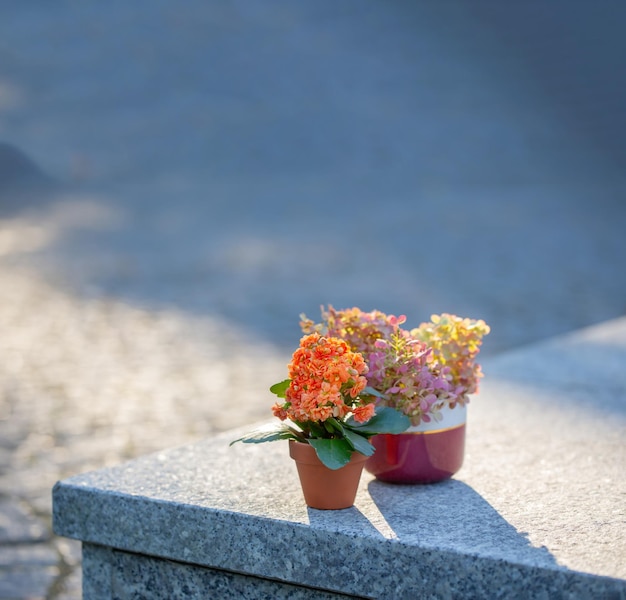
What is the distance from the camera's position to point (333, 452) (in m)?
1.42

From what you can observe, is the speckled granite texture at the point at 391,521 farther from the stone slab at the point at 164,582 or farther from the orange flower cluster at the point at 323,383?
the orange flower cluster at the point at 323,383

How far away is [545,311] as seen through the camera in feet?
19.8

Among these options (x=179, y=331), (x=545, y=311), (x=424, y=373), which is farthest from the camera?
Result: (x=545, y=311)

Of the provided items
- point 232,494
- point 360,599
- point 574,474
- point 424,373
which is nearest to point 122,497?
point 232,494

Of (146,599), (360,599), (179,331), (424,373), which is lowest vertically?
(179,331)

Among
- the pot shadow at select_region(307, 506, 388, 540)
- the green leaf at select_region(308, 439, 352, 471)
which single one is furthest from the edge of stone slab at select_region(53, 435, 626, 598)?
the green leaf at select_region(308, 439, 352, 471)

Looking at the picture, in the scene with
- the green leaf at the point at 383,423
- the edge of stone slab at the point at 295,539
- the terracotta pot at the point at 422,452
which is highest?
the green leaf at the point at 383,423

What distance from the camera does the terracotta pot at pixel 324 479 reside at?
4.82 ft

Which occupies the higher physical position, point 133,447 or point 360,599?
point 360,599

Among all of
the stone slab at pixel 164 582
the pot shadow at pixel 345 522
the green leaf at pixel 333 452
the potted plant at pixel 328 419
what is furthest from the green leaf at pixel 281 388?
the stone slab at pixel 164 582

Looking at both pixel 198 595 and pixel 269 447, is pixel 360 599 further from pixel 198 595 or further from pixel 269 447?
pixel 269 447

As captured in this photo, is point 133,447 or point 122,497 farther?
point 133,447

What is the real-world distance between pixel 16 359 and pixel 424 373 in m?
3.61

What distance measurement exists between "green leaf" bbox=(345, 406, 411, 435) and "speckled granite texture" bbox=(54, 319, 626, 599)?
0.47 ft
